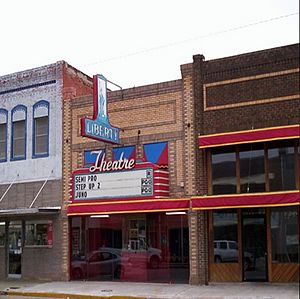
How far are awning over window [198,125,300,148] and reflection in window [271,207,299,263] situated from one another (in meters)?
2.44

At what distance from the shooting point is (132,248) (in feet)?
69.9

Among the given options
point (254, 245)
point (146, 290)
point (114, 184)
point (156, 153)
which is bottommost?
point (146, 290)

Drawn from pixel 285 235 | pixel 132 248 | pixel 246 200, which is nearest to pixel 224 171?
pixel 246 200

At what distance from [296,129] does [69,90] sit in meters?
10.0

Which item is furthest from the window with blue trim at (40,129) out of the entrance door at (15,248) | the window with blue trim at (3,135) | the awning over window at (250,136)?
the awning over window at (250,136)

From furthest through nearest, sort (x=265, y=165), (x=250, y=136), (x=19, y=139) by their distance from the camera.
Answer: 1. (x=19, y=139)
2. (x=265, y=165)
3. (x=250, y=136)

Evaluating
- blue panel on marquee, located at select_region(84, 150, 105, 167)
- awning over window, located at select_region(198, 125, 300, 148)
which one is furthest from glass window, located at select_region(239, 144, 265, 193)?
blue panel on marquee, located at select_region(84, 150, 105, 167)

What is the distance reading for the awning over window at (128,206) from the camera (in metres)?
19.7

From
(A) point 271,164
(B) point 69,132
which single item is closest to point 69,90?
(B) point 69,132

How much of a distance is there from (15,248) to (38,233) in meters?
1.54

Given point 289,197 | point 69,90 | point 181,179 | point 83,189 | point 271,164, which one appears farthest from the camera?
point 69,90

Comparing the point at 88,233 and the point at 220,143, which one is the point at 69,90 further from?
the point at 220,143

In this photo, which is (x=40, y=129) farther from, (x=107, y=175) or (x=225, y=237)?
(x=225, y=237)

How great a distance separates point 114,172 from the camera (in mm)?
21078
